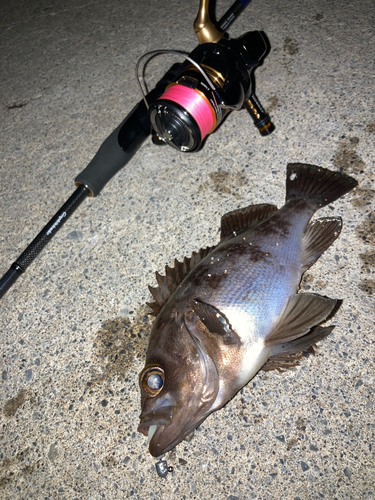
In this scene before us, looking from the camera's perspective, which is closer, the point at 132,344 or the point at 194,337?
the point at 194,337

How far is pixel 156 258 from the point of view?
7.03ft

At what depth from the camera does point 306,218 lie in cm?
186

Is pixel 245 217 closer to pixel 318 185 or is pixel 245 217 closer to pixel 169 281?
pixel 318 185

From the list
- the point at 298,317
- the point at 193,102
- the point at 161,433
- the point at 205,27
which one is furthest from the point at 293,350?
the point at 205,27

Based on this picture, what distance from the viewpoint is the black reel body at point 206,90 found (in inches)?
67.1

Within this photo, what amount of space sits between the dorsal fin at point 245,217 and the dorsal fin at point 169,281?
0.18m

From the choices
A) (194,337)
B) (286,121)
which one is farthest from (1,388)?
(286,121)

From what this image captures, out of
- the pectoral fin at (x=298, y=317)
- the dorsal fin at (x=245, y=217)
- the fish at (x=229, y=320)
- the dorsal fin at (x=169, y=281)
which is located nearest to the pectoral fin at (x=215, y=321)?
the fish at (x=229, y=320)

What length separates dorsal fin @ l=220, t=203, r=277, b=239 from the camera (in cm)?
193

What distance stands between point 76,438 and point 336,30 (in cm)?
315

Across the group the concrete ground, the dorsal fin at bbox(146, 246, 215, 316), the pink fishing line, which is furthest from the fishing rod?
the dorsal fin at bbox(146, 246, 215, 316)

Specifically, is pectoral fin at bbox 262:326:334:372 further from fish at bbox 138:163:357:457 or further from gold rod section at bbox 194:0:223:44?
gold rod section at bbox 194:0:223:44

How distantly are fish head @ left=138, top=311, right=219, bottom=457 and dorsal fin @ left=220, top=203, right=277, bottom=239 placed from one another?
0.61 metres

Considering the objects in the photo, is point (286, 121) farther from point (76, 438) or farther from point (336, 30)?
point (76, 438)
